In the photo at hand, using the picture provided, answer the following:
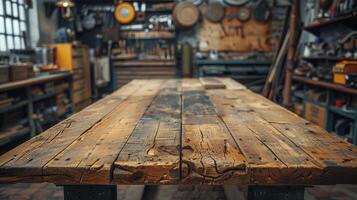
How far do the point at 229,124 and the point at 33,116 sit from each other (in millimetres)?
3169

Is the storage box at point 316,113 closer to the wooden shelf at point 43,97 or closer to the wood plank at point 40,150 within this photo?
the wood plank at point 40,150

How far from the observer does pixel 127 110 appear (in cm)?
203

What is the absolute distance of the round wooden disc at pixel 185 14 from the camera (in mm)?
6426

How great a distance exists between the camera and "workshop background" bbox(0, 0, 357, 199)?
3559 mm

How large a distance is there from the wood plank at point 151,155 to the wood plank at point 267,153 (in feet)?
0.83

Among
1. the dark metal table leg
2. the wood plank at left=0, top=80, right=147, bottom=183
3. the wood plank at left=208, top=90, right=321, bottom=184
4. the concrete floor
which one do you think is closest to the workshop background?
the concrete floor

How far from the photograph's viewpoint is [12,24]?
16.7ft

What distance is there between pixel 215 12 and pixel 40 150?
5.79m

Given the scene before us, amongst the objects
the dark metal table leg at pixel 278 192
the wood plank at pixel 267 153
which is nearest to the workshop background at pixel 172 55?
the wood plank at pixel 267 153

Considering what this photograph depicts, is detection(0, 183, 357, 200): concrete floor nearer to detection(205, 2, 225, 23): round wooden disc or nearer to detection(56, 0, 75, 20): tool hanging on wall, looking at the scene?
detection(56, 0, 75, 20): tool hanging on wall

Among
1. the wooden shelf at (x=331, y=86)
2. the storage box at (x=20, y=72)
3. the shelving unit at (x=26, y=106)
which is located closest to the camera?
the wooden shelf at (x=331, y=86)

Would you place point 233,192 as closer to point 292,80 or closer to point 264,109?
point 264,109

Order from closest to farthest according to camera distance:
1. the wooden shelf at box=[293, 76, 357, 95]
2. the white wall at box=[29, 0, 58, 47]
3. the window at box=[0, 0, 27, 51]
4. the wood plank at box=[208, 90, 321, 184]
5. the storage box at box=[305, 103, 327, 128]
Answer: the wood plank at box=[208, 90, 321, 184] → the wooden shelf at box=[293, 76, 357, 95] → the storage box at box=[305, 103, 327, 128] → the window at box=[0, 0, 27, 51] → the white wall at box=[29, 0, 58, 47]

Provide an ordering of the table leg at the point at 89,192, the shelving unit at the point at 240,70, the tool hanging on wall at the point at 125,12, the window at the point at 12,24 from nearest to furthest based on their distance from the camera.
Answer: the table leg at the point at 89,192, the window at the point at 12,24, the shelving unit at the point at 240,70, the tool hanging on wall at the point at 125,12
